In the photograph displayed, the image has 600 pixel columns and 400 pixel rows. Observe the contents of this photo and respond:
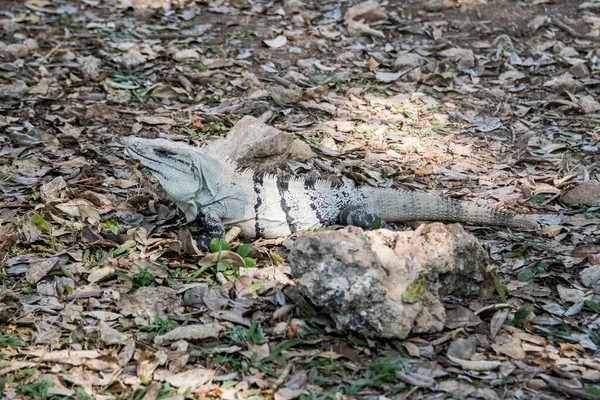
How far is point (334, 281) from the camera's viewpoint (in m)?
3.70

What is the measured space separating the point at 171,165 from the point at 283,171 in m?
1.05

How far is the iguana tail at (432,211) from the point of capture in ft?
16.6

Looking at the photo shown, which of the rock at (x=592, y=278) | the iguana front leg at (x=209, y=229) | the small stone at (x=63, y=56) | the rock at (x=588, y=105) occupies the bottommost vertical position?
the small stone at (x=63, y=56)

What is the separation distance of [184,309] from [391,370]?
120cm

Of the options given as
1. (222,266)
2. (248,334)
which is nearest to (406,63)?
(222,266)

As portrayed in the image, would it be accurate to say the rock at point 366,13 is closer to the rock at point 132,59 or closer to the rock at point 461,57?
the rock at point 461,57

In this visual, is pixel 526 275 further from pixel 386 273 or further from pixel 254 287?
pixel 254 287

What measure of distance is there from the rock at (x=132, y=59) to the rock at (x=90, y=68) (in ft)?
0.82

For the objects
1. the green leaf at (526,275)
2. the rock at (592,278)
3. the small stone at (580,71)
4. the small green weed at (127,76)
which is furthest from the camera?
the small stone at (580,71)

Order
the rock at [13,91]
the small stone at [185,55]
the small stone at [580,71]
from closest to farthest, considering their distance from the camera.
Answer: the rock at [13,91] → the small stone at [580,71] → the small stone at [185,55]

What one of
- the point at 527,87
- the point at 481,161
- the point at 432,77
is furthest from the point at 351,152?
the point at 527,87

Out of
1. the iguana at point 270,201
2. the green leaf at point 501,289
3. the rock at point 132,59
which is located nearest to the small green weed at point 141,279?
the iguana at point 270,201

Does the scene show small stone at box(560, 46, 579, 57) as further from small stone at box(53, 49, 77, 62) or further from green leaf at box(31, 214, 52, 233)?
green leaf at box(31, 214, 52, 233)

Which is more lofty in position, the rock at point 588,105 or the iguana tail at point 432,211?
the iguana tail at point 432,211
